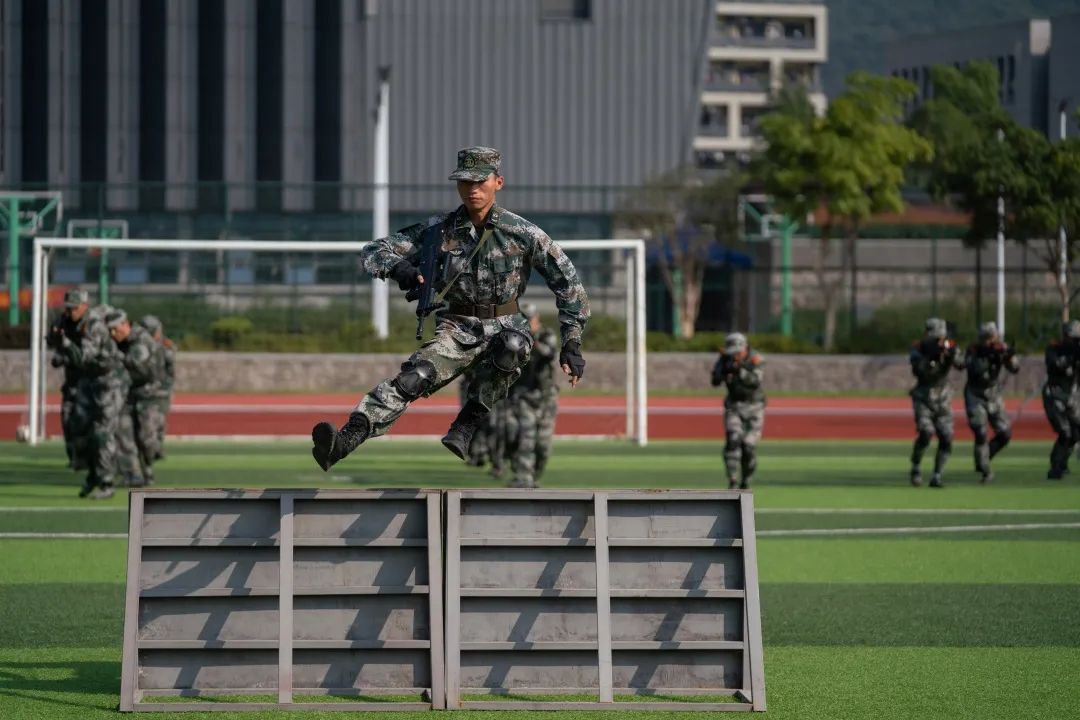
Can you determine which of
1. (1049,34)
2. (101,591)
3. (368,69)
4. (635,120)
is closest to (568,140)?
(635,120)

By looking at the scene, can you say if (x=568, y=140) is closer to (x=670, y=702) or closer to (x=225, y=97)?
(x=225, y=97)

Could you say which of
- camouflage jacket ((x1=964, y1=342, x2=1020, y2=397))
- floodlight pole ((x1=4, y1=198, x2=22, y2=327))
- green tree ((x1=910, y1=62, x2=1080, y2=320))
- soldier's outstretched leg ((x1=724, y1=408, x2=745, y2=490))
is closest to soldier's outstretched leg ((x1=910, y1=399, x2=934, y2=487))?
camouflage jacket ((x1=964, y1=342, x2=1020, y2=397))

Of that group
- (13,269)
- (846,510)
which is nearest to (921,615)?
(846,510)

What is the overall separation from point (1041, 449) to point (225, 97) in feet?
106

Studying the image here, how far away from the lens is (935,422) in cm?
2088

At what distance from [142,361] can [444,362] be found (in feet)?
37.5

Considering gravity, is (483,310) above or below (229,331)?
above

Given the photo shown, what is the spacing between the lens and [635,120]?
180 feet

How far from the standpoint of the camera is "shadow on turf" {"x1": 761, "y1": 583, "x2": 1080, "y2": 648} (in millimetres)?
10250

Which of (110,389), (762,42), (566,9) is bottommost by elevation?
(110,389)

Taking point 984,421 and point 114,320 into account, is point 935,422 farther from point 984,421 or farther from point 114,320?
point 114,320

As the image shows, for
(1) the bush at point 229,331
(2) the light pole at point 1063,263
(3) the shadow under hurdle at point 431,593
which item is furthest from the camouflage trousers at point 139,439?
(2) the light pole at point 1063,263

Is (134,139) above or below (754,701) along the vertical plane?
above

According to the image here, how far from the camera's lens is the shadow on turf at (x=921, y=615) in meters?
10.2
